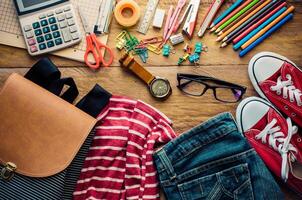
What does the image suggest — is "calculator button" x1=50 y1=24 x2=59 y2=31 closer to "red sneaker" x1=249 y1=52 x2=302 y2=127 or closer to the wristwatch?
the wristwatch

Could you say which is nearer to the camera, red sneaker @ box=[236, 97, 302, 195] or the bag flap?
the bag flap

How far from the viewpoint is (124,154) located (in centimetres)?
100

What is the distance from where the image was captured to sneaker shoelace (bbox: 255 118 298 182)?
1.01m

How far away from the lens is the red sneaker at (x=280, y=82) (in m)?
1.04

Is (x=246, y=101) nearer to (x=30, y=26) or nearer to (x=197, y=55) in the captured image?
(x=197, y=55)

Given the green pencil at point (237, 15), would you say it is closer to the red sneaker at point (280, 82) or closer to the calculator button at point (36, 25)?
the red sneaker at point (280, 82)

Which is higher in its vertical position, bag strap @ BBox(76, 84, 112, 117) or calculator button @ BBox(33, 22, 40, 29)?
calculator button @ BBox(33, 22, 40, 29)

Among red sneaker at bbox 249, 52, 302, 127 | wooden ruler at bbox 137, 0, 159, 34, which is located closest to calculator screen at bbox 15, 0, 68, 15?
wooden ruler at bbox 137, 0, 159, 34

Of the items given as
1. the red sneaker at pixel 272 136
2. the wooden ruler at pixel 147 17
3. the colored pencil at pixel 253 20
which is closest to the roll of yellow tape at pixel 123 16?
the wooden ruler at pixel 147 17

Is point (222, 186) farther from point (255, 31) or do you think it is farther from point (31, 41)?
point (31, 41)

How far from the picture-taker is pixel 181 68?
41.1 inches

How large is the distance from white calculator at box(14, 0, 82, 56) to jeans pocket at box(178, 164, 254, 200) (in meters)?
0.45

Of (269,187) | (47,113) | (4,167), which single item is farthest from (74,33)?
(269,187)

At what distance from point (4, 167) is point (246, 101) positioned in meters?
0.59
